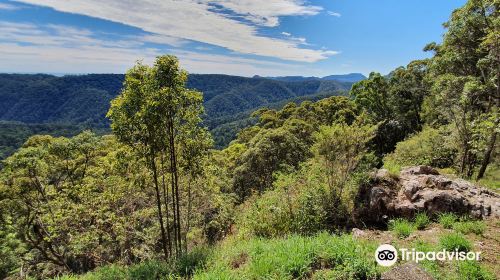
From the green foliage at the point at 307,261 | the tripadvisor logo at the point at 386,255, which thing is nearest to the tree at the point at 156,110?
the green foliage at the point at 307,261

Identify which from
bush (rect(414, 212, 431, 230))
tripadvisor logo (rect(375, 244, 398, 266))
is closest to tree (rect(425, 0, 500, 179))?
bush (rect(414, 212, 431, 230))

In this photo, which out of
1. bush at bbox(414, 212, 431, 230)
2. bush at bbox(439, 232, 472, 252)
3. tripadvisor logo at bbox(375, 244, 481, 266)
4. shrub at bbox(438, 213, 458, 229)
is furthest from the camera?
bush at bbox(414, 212, 431, 230)

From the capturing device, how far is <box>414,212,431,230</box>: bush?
785cm

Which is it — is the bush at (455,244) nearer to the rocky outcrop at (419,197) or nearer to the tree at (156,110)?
the rocky outcrop at (419,197)

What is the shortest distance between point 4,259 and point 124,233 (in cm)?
1017

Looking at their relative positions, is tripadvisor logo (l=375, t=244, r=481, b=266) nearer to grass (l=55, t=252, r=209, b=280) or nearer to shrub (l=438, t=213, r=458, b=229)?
shrub (l=438, t=213, r=458, b=229)

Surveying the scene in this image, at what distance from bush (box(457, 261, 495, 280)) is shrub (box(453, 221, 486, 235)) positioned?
214 centimetres

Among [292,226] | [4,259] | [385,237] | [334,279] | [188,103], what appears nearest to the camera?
[334,279]

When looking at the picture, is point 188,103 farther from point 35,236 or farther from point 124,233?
point 35,236

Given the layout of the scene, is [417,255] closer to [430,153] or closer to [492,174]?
[492,174]

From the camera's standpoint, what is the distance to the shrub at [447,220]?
7609 mm

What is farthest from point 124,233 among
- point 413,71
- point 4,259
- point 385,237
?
point 413,71

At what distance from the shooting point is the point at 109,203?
50.2 ft

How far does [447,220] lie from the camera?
770 centimetres
